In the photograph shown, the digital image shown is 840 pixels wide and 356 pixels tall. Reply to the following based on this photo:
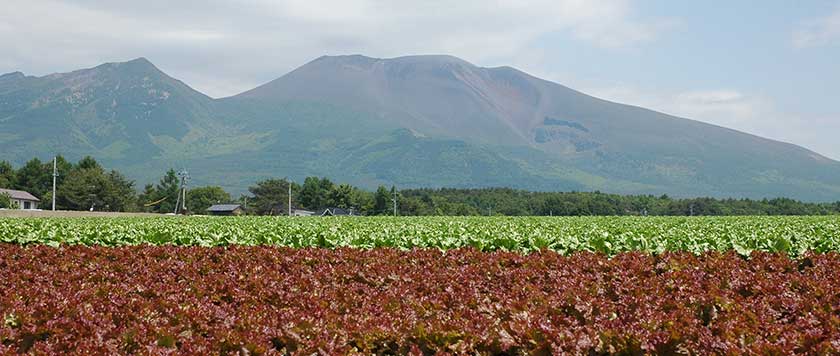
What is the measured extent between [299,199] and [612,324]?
511 feet

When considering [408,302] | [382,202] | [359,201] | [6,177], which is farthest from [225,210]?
[408,302]

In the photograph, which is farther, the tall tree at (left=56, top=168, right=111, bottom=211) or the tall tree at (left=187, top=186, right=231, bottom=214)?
the tall tree at (left=187, top=186, right=231, bottom=214)

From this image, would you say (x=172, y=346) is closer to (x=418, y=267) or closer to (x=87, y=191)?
(x=418, y=267)

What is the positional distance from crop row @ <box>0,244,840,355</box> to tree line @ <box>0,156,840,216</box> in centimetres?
12511

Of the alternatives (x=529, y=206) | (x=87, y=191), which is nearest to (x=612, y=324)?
(x=87, y=191)

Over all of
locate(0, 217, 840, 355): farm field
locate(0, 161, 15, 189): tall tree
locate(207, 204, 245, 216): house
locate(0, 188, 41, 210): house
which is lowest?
locate(207, 204, 245, 216): house

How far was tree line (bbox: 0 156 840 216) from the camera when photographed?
448 ft

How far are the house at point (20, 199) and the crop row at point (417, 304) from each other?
372 ft

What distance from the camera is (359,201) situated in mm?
156875

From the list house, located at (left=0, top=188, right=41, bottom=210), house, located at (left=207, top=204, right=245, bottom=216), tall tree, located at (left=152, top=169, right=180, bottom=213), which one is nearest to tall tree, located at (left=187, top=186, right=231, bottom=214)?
tall tree, located at (left=152, top=169, right=180, bottom=213)

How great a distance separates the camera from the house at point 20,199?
375 ft

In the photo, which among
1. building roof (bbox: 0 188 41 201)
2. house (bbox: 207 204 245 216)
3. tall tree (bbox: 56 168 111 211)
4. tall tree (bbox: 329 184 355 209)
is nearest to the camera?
building roof (bbox: 0 188 41 201)

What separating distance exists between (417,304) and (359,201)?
149309 millimetres

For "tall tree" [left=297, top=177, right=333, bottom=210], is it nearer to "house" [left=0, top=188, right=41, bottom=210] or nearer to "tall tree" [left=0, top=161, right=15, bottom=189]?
"house" [left=0, top=188, right=41, bottom=210]
